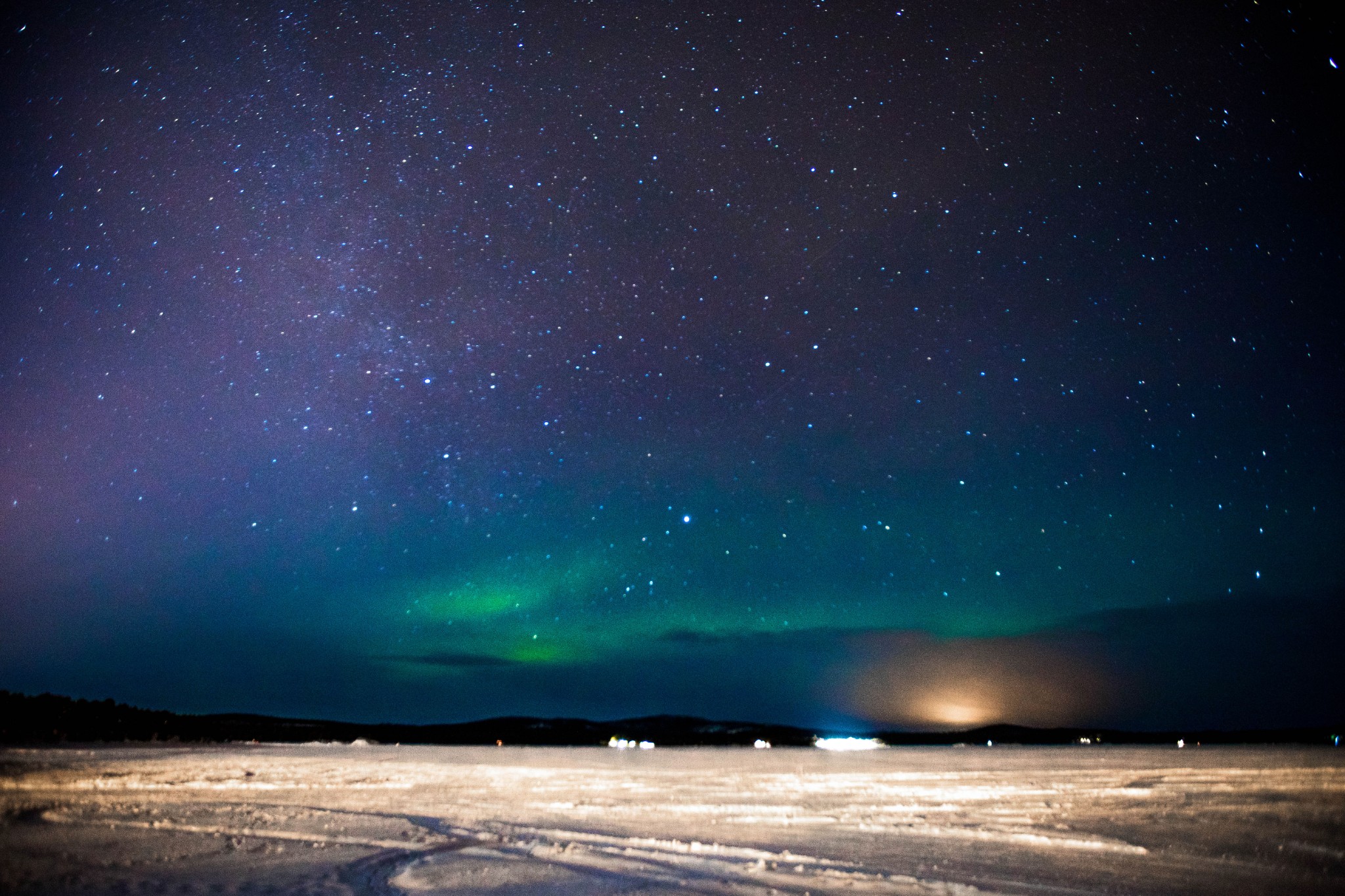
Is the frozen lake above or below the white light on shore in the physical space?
above

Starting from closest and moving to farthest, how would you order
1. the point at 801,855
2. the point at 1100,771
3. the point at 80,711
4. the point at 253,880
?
the point at 253,880 < the point at 801,855 < the point at 1100,771 < the point at 80,711

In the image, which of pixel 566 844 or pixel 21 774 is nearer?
pixel 566 844

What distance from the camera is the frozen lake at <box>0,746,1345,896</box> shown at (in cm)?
631

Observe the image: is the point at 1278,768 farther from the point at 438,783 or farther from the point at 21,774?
the point at 21,774

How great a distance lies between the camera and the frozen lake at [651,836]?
6.31 meters

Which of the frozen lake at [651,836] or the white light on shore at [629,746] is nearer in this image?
the frozen lake at [651,836]

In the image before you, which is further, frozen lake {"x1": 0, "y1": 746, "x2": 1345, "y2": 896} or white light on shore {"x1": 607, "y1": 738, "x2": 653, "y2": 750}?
white light on shore {"x1": 607, "y1": 738, "x2": 653, "y2": 750}

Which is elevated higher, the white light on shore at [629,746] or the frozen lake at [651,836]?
the frozen lake at [651,836]

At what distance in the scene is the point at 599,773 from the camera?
73.4 feet

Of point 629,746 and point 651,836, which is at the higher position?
point 651,836

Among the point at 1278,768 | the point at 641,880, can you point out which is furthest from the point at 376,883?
the point at 1278,768

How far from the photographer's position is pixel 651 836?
347 inches

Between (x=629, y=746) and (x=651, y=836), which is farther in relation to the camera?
(x=629, y=746)

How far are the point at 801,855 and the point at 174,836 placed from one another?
6.86m
